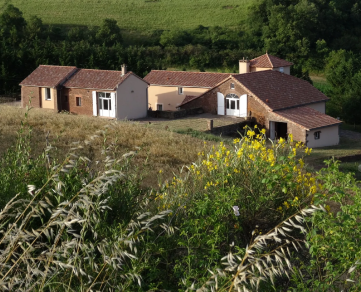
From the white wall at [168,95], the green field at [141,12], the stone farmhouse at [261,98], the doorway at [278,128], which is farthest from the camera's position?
the green field at [141,12]

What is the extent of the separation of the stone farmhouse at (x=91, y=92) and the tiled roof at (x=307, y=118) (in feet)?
31.4

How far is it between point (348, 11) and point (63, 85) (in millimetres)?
52303

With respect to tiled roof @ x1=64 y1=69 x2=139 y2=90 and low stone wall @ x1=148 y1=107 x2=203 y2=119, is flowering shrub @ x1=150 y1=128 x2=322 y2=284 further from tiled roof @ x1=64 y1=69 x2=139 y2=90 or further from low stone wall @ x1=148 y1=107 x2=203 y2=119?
low stone wall @ x1=148 y1=107 x2=203 y2=119

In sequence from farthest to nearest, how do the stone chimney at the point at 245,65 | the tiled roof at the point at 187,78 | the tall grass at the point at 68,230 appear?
the stone chimney at the point at 245,65, the tiled roof at the point at 187,78, the tall grass at the point at 68,230

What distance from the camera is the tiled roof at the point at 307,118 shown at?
3612cm

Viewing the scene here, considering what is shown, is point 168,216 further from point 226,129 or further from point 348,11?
point 348,11

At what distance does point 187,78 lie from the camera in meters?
45.1

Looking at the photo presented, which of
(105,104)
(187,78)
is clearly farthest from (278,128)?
(105,104)

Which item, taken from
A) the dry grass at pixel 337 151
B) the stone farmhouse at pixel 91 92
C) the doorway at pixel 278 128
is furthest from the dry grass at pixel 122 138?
the doorway at pixel 278 128

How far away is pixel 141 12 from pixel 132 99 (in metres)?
44.2

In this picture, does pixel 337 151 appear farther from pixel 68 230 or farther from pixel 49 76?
pixel 68 230

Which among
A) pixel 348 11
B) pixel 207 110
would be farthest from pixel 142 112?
pixel 348 11

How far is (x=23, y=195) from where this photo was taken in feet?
19.2

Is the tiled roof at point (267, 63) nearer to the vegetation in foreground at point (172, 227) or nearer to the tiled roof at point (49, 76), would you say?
the tiled roof at point (49, 76)
